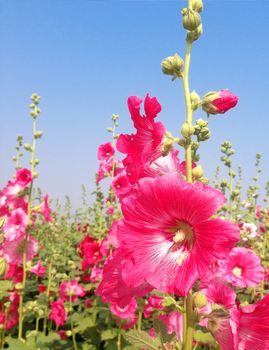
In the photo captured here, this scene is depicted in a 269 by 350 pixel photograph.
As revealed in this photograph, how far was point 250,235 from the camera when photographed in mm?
3844

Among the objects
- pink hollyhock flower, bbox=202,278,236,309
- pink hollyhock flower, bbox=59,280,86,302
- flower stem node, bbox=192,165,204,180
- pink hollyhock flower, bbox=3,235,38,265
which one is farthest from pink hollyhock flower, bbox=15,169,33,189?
flower stem node, bbox=192,165,204,180

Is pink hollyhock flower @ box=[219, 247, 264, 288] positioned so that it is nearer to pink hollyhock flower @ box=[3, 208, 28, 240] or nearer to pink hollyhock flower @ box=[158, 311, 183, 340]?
pink hollyhock flower @ box=[158, 311, 183, 340]

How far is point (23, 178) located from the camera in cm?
357

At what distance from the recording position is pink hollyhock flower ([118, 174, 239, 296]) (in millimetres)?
1024

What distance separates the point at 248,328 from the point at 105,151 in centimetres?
338

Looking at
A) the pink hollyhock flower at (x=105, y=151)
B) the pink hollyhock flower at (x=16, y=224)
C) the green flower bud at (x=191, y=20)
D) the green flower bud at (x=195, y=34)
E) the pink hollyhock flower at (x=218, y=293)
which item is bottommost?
the pink hollyhock flower at (x=218, y=293)

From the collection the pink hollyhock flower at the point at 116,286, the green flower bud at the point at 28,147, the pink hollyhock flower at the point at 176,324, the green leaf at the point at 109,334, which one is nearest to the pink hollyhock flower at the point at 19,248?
the green flower bud at the point at 28,147

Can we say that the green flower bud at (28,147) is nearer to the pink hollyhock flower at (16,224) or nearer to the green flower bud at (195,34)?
the pink hollyhock flower at (16,224)

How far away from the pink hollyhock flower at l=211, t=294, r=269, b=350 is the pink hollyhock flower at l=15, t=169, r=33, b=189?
8.77 feet

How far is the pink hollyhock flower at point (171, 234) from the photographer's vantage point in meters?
1.02

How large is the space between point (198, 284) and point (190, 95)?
1.91 feet

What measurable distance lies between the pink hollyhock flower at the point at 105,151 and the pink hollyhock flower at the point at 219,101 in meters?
3.10

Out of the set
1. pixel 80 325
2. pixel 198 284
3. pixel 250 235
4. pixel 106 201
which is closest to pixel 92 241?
pixel 106 201

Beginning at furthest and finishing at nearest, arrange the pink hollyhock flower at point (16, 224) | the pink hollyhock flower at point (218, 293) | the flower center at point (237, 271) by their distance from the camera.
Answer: the pink hollyhock flower at point (16, 224)
the flower center at point (237, 271)
the pink hollyhock flower at point (218, 293)
